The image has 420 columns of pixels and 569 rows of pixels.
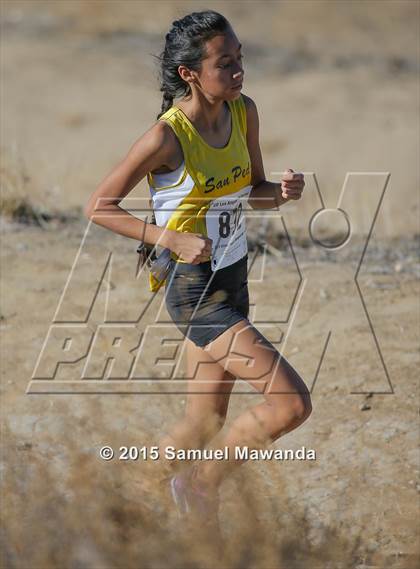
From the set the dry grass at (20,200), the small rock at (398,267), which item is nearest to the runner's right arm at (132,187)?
the small rock at (398,267)

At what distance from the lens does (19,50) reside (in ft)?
57.6

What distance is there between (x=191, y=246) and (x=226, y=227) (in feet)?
1.07

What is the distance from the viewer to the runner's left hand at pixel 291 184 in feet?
14.1

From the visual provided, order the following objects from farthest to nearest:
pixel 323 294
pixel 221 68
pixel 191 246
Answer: pixel 323 294 → pixel 221 68 → pixel 191 246

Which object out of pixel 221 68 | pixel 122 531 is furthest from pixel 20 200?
pixel 122 531

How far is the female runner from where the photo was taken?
4.03 metres

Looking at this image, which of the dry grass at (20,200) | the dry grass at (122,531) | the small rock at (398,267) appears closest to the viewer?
the dry grass at (122,531)

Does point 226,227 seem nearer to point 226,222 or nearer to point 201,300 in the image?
point 226,222

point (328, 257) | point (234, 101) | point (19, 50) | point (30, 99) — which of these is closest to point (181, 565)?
point (234, 101)

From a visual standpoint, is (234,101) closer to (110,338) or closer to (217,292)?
(217,292)

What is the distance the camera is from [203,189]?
4.08 m

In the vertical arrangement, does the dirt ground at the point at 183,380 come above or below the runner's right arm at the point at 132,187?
below

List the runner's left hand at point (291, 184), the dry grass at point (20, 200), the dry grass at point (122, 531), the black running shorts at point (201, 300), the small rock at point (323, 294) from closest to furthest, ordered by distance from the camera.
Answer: the dry grass at point (122, 531)
the black running shorts at point (201, 300)
the runner's left hand at point (291, 184)
the small rock at point (323, 294)
the dry grass at point (20, 200)

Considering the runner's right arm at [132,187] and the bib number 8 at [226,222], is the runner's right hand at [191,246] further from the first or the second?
the bib number 8 at [226,222]
